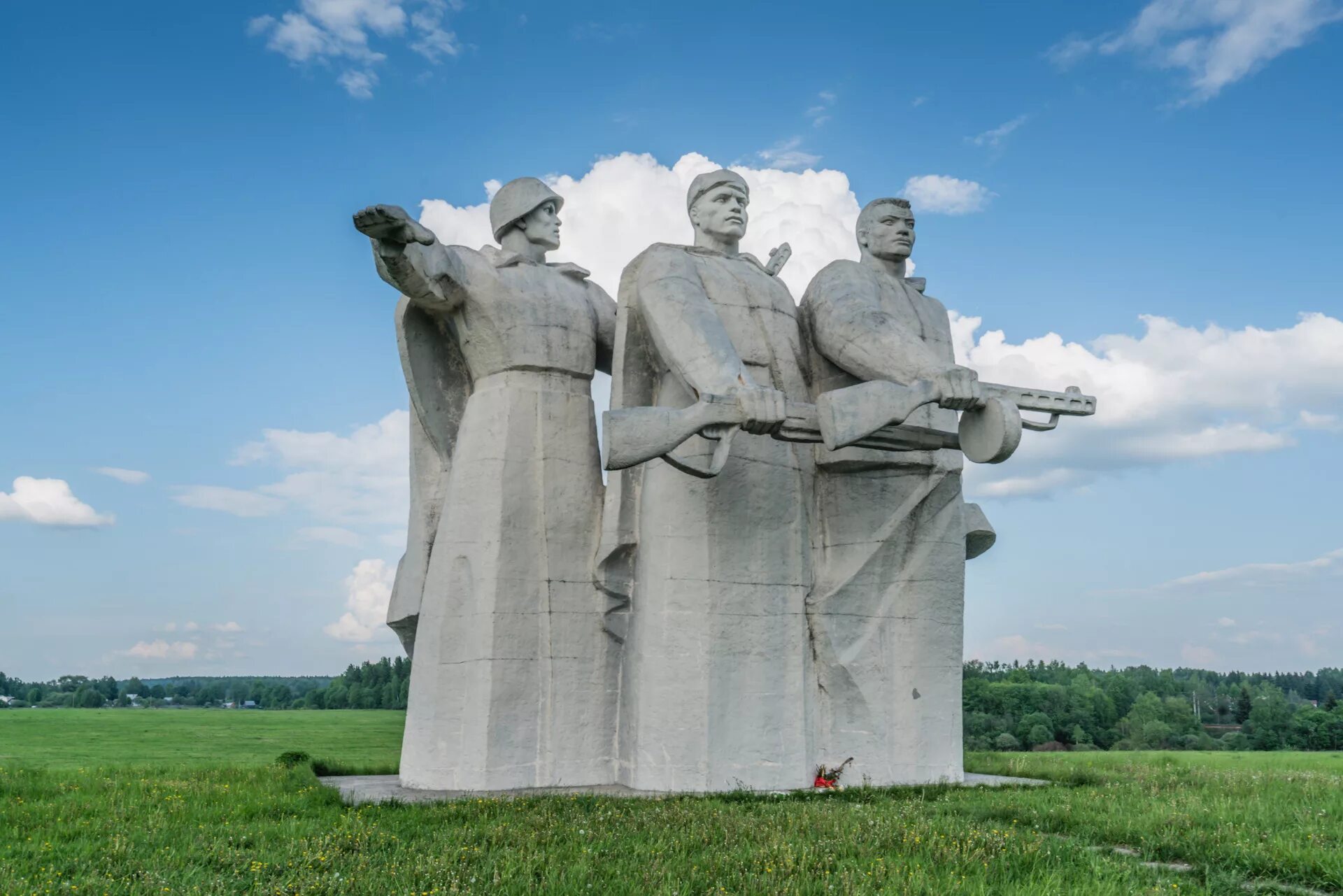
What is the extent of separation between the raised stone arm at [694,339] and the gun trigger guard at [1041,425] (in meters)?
2.16

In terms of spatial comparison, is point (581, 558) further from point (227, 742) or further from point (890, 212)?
point (227, 742)

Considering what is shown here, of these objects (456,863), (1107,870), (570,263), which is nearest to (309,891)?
(456,863)

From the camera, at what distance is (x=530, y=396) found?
8.73 meters

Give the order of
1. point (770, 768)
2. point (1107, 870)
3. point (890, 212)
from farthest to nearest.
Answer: point (890, 212) → point (770, 768) → point (1107, 870)

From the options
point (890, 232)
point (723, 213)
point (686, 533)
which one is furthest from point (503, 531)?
point (890, 232)

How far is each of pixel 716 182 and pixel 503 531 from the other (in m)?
3.26

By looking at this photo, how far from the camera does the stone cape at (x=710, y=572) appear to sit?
7.88 metres

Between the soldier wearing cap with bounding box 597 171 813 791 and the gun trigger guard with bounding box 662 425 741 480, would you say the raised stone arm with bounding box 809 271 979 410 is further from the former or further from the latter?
the gun trigger guard with bounding box 662 425 741 480

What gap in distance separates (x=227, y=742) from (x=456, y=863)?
6715 millimetres

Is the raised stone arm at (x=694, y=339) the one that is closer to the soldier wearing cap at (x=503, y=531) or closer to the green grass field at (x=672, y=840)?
the soldier wearing cap at (x=503, y=531)

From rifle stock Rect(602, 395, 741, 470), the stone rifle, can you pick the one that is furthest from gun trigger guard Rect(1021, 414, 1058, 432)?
rifle stock Rect(602, 395, 741, 470)

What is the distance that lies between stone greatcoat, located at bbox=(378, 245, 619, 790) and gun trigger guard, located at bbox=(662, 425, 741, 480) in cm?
166

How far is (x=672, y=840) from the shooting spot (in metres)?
5.39

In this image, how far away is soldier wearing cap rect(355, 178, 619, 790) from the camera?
8.27 meters
